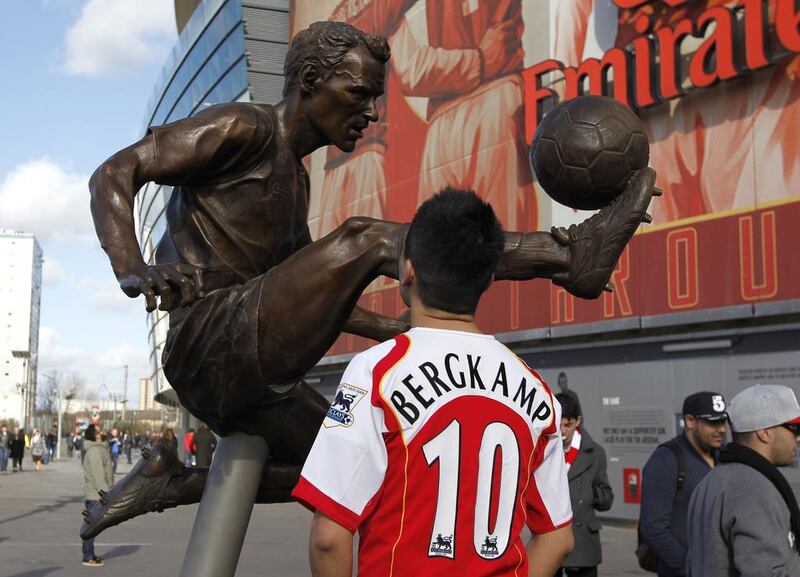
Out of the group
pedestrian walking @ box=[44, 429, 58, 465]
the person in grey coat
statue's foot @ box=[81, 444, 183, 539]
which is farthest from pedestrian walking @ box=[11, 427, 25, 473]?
statue's foot @ box=[81, 444, 183, 539]

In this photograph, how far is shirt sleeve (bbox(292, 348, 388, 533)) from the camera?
212 cm

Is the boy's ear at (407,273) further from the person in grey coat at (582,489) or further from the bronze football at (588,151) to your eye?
the person in grey coat at (582,489)

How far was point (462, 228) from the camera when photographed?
2266 mm

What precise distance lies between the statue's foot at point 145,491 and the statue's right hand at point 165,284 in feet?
3.00

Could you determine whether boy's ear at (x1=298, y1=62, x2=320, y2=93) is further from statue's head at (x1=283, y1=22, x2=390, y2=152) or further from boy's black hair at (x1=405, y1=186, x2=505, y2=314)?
boy's black hair at (x1=405, y1=186, x2=505, y2=314)

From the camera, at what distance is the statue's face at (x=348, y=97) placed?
3617 millimetres

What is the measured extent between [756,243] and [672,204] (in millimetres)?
1804

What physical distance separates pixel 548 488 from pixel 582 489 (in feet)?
17.6

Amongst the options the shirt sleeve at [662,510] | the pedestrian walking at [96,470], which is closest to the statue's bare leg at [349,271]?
the shirt sleeve at [662,510]

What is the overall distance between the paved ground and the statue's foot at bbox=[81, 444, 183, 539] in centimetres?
700

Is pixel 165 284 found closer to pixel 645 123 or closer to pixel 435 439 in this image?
pixel 435 439

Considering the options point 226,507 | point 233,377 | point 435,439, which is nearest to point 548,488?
point 435,439

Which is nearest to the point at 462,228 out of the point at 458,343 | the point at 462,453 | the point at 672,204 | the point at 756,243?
the point at 458,343

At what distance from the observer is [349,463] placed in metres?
2.12
